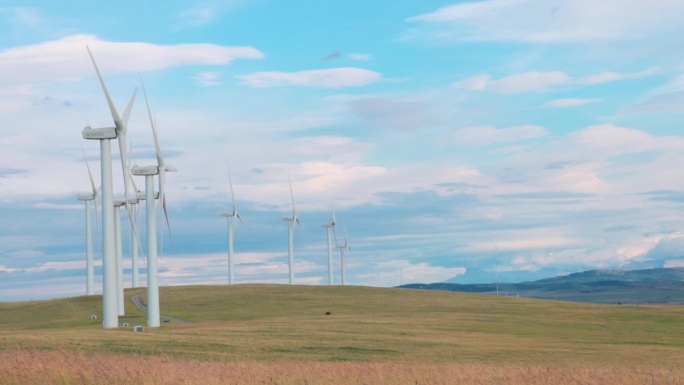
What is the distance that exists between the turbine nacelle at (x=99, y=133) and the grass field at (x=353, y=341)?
18.6 meters

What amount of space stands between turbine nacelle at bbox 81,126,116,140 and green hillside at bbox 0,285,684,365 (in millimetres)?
18555

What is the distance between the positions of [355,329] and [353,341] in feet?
45.9

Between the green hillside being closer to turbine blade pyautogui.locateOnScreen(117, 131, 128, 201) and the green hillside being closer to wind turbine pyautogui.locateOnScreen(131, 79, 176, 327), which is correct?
wind turbine pyautogui.locateOnScreen(131, 79, 176, 327)

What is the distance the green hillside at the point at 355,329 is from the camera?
171ft

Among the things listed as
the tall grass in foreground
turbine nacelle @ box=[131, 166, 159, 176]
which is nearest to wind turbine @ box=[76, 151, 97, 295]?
turbine nacelle @ box=[131, 166, 159, 176]

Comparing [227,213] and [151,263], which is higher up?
[227,213]

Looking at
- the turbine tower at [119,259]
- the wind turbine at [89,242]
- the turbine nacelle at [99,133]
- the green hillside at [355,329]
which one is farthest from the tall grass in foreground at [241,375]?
the wind turbine at [89,242]

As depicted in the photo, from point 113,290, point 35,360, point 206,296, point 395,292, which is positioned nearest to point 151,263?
point 113,290

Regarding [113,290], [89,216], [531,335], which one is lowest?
[531,335]

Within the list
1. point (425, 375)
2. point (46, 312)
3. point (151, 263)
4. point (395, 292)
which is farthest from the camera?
point (395, 292)

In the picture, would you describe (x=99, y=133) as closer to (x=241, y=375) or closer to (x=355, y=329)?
(x=355, y=329)

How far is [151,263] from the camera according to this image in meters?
97.4

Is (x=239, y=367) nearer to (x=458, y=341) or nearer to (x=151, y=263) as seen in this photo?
(x=458, y=341)

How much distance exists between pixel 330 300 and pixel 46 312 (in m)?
45.7
